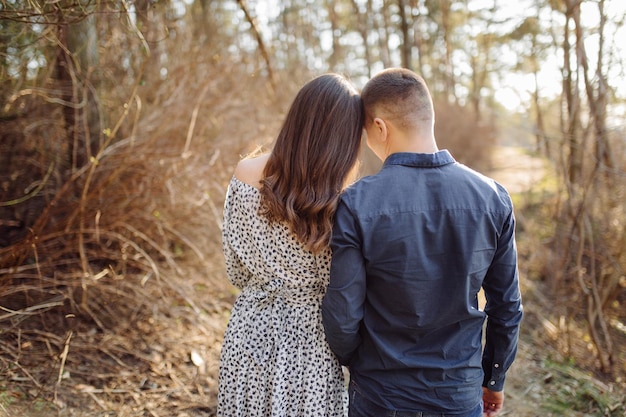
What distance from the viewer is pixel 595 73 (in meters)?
3.92

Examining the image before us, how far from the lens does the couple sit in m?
1.62

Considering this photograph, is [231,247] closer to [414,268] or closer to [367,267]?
[367,267]

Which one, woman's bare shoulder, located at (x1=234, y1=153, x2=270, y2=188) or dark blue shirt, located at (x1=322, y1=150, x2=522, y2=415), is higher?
woman's bare shoulder, located at (x1=234, y1=153, x2=270, y2=188)

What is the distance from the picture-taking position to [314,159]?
1.78 m

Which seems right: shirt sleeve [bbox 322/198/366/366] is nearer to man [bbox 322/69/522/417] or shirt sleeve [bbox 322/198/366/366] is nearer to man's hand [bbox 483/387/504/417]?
man [bbox 322/69/522/417]

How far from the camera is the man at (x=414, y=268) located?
161 centimetres

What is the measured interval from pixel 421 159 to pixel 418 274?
0.36 m

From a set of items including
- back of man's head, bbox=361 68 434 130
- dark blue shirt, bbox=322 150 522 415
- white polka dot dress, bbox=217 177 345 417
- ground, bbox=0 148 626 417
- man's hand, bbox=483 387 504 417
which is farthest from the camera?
ground, bbox=0 148 626 417

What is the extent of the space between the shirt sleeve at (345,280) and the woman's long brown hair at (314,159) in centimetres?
10

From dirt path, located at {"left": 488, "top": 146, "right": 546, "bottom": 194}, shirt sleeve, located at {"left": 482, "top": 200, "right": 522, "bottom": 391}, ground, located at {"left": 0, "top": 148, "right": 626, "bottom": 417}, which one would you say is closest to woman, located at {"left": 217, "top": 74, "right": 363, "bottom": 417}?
shirt sleeve, located at {"left": 482, "top": 200, "right": 522, "bottom": 391}

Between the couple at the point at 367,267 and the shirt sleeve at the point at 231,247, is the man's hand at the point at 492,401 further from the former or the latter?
the shirt sleeve at the point at 231,247

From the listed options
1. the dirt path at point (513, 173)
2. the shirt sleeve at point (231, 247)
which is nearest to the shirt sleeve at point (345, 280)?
the shirt sleeve at point (231, 247)

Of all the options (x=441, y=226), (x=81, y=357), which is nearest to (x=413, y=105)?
(x=441, y=226)

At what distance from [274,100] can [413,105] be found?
16.8 ft
